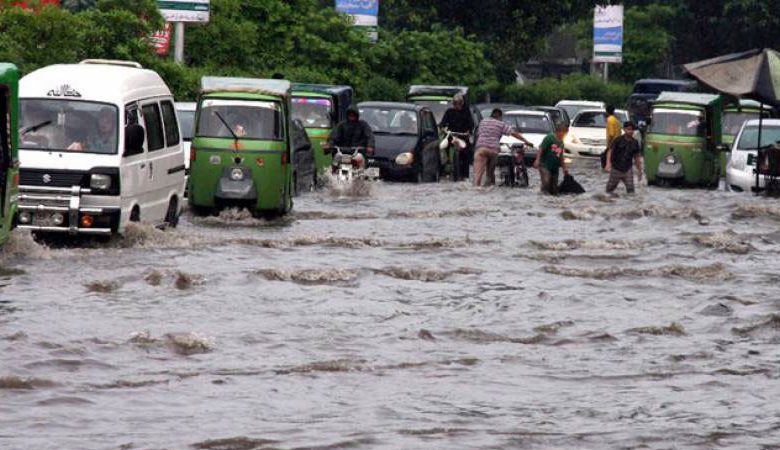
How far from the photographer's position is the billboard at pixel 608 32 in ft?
244

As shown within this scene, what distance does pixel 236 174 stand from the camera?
24.5 meters

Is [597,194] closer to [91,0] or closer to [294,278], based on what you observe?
[294,278]

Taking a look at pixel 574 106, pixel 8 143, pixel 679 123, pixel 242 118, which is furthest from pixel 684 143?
pixel 8 143

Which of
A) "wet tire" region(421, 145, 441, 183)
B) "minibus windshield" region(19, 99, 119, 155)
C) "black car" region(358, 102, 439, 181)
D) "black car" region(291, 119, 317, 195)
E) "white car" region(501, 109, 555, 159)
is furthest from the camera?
"white car" region(501, 109, 555, 159)

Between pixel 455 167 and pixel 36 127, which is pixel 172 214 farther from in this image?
pixel 455 167

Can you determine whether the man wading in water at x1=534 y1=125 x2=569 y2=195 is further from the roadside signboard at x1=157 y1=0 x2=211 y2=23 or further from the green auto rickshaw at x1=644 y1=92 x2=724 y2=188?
the roadside signboard at x1=157 y1=0 x2=211 y2=23

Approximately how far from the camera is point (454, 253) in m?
21.5

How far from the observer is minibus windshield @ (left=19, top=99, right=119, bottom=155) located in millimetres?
19391

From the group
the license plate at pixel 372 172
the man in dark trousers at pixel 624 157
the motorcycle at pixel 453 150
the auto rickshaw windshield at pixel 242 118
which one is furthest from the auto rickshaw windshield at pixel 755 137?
the auto rickshaw windshield at pixel 242 118

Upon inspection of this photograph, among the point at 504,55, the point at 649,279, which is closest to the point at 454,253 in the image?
the point at 649,279

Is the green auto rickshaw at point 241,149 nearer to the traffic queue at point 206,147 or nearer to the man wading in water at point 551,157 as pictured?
the traffic queue at point 206,147

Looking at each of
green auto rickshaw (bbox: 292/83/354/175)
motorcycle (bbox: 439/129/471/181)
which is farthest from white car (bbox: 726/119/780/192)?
green auto rickshaw (bbox: 292/83/354/175)

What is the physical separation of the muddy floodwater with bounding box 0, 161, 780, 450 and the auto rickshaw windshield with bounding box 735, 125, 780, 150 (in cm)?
952

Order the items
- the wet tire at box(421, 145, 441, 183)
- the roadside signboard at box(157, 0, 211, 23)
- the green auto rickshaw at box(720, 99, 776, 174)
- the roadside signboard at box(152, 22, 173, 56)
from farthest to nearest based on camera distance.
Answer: the green auto rickshaw at box(720, 99, 776, 174)
the wet tire at box(421, 145, 441, 183)
the roadside signboard at box(157, 0, 211, 23)
the roadside signboard at box(152, 22, 173, 56)
